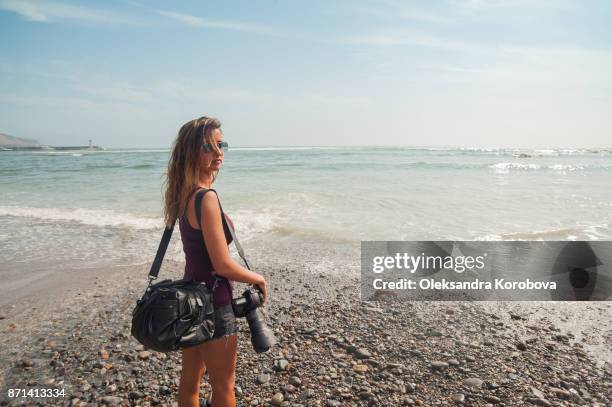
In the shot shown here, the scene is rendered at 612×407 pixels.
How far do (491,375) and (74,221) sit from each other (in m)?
12.7

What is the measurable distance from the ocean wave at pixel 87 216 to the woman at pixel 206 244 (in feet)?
31.2

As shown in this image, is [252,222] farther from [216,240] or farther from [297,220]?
[216,240]

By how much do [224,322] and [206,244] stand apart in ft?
1.93

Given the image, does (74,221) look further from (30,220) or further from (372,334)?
(372,334)

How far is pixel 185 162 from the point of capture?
98.3 inches

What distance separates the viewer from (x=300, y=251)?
890 centimetres

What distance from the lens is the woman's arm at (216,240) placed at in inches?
90.6

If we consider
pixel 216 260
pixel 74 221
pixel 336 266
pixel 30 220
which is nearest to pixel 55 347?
pixel 216 260

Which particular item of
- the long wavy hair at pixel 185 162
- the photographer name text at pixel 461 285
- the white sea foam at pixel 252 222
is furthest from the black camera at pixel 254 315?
the white sea foam at pixel 252 222

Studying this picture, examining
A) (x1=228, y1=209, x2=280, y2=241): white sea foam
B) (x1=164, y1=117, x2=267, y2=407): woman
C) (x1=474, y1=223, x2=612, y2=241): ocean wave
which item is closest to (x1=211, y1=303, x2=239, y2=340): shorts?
(x1=164, y1=117, x2=267, y2=407): woman

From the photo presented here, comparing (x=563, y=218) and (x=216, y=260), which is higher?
(x=216, y=260)

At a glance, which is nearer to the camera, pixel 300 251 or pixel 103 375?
pixel 103 375

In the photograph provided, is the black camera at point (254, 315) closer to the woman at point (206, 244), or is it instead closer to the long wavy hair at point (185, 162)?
the woman at point (206, 244)

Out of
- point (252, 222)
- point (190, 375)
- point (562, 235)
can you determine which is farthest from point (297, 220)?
point (190, 375)
